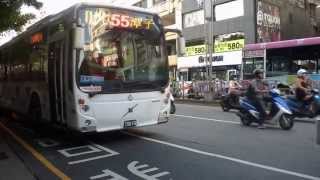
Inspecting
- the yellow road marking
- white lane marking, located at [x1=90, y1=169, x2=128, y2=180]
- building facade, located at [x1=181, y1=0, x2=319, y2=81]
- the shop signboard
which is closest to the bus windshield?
the yellow road marking

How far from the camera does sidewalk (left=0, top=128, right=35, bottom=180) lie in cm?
777

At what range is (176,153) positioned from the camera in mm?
9250

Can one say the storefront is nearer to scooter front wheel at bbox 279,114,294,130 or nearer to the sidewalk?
scooter front wheel at bbox 279,114,294,130

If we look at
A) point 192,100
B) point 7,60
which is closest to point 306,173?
point 7,60

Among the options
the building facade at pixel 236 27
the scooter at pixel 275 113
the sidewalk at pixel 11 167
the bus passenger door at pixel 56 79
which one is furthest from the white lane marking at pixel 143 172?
the building facade at pixel 236 27

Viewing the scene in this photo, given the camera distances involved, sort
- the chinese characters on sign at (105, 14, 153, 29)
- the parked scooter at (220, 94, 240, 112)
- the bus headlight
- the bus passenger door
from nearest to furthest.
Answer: the bus headlight < the chinese characters on sign at (105, 14, 153, 29) < the bus passenger door < the parked scooter at (220, 94, 240, 112)

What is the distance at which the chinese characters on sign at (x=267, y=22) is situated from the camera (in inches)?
1500

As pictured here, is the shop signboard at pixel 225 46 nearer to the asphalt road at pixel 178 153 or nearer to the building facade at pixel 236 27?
the building facade at pixel 236 27

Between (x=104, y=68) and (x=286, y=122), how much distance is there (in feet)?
17.4

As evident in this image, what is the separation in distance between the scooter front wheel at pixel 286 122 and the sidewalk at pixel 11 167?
6.83 meters

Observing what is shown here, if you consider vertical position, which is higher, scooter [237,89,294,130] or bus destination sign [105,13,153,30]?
bus destination sign [105,13,153,30]

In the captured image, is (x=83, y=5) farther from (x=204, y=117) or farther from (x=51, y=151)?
(x=204, y=117)

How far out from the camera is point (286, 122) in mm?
12555

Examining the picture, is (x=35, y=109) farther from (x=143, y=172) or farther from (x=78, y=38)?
(x=143, y=172)
